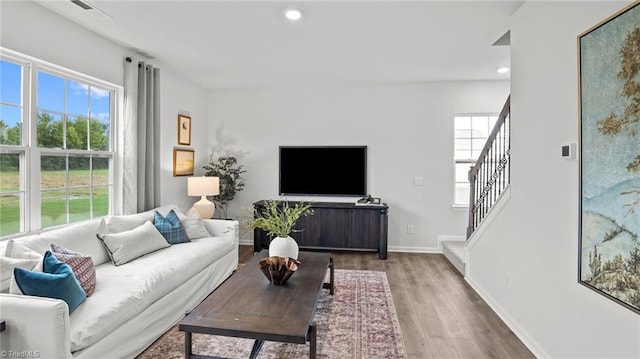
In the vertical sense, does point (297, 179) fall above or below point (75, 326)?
above

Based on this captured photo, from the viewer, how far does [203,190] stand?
182 inches

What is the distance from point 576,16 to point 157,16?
3.17 meters

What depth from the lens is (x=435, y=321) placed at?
9.57 feet

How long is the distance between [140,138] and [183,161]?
3.55 ft

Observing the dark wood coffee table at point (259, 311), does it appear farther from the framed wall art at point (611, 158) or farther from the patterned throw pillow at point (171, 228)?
the framed wall art at point (611, 158)

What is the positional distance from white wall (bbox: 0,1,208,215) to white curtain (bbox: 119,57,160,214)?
0.18m

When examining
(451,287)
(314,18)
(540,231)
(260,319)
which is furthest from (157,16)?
(451,287)

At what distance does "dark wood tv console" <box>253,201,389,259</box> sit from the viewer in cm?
504

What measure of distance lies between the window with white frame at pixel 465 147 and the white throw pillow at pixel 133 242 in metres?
4.21

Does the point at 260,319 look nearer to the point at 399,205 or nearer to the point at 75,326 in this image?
the point at 75,326

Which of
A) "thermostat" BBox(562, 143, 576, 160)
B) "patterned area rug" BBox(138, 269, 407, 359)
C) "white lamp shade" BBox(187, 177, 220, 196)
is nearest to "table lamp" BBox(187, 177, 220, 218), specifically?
"white lamp shade" BBox(187, 177, 220, 196)

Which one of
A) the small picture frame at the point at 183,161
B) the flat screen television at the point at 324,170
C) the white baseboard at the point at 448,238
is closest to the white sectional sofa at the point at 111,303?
the small picture frame at the point at 183,161

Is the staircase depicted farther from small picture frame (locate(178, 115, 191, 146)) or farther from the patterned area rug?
small picture frame (locate(178, 115, 191, 146))

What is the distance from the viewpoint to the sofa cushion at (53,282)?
6.13 ft
